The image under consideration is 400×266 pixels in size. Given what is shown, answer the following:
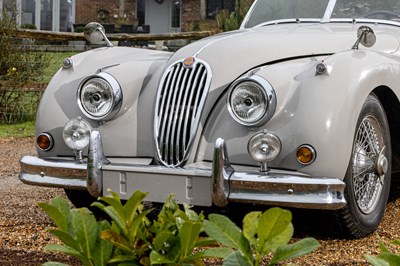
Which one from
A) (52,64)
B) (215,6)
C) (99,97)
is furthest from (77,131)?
(215,6)

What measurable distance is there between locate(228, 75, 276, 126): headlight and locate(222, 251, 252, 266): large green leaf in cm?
246

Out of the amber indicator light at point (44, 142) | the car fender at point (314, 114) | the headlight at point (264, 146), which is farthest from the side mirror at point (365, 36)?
the amber indicator light at point (44, 142)

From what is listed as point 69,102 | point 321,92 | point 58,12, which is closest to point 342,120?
point 321,92

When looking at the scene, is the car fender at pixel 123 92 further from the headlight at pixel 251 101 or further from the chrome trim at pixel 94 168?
the headlight at pixel 251 101

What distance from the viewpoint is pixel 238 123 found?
411cm

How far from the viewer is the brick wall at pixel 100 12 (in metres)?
31.2

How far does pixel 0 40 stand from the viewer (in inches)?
429

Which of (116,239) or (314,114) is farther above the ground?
(314,114)

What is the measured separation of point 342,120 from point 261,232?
7.94 feet

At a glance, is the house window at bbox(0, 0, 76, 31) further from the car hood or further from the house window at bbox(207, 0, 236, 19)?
the car hood

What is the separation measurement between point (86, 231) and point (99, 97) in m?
2.89

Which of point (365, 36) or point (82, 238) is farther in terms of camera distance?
point (365, 36)

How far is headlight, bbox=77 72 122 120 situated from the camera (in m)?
4.45

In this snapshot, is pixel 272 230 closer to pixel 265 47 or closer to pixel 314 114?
pixel 314 114
